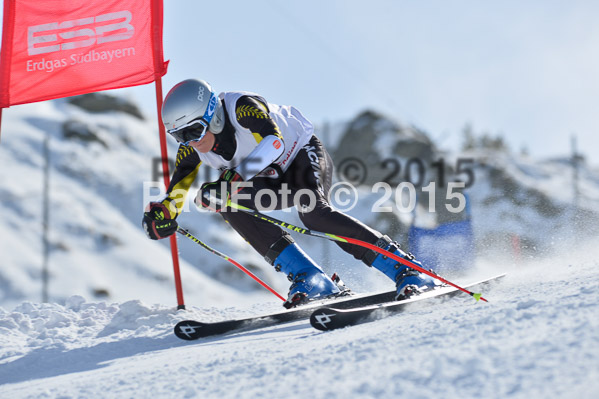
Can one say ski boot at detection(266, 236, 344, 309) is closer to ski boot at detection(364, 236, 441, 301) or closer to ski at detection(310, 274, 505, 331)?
ski boot at detection(364, 236, 441, 301)

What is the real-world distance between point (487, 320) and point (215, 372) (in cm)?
98

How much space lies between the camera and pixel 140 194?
23.8 meters

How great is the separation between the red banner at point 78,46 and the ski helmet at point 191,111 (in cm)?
132

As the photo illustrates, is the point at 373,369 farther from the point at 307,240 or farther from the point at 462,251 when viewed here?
the point at 307,240

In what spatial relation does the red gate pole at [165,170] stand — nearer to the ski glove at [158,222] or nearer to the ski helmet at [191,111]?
the ski glove at [158,222]

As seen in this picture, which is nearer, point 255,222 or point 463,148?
point 255,222

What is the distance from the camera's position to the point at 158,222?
3.18 metres

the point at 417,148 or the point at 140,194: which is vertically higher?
the point at 417,148

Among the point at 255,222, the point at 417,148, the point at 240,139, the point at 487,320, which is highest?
the point at 417,148

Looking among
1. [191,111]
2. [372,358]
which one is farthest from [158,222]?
[372,358]

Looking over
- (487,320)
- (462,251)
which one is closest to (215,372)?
(487,320)

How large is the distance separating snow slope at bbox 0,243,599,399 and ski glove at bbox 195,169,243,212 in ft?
2.44

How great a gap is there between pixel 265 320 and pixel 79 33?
275 centimetres

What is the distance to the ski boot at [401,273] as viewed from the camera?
2969 mm
